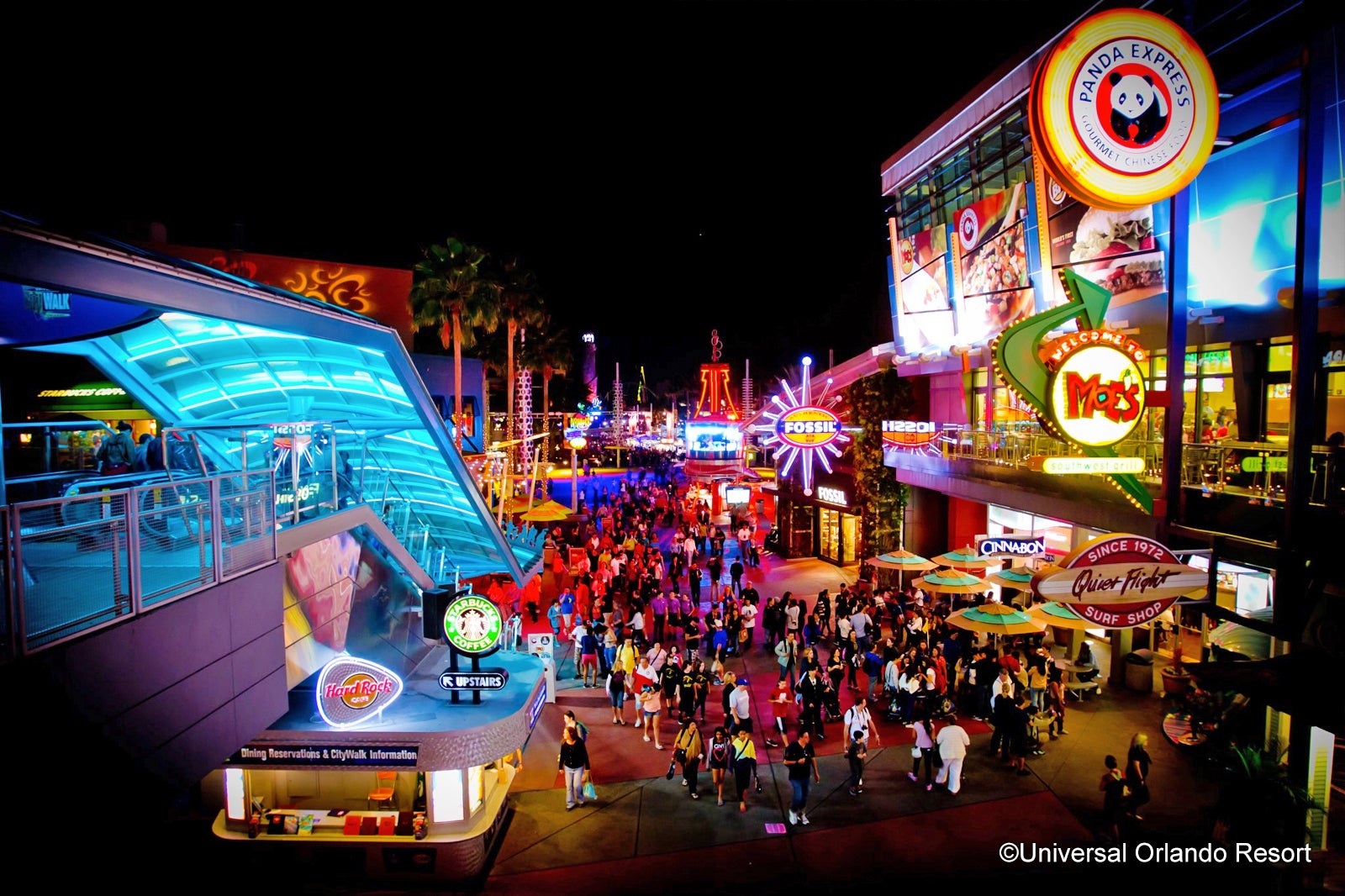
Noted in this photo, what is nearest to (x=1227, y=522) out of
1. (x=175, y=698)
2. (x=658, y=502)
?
(x=175, y=698)

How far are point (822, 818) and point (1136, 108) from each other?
1090 centimetres

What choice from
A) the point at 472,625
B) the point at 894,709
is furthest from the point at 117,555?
the point at 894,709

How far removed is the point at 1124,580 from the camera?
28.0 ft

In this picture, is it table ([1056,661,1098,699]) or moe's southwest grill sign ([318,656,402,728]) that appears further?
table ([1056,661,1098,699])

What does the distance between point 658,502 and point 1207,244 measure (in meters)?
30.1

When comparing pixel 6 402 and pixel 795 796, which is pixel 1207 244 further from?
pixel 6 402

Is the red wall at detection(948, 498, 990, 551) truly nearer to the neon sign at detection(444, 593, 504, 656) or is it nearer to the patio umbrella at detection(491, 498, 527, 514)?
the patio umbrella at detection(491, 498, 527, 514)

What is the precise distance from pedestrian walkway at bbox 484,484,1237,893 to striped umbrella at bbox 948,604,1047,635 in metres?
2.03

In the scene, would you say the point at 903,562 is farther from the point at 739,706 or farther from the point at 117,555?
the point at 117,555

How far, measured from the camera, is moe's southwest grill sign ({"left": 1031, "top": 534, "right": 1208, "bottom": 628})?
8.38m

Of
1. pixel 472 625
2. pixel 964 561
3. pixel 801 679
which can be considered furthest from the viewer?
pixel 964 561

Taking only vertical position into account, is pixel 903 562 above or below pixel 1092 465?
below

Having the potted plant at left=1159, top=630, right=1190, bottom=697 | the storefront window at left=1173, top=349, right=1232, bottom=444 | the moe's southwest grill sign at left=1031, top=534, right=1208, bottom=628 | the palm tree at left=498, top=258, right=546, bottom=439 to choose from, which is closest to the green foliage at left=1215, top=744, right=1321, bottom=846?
the moe's southwest grill sign at left=1031, top=534, right=1208, bottom=628

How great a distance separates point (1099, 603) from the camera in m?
8.50
